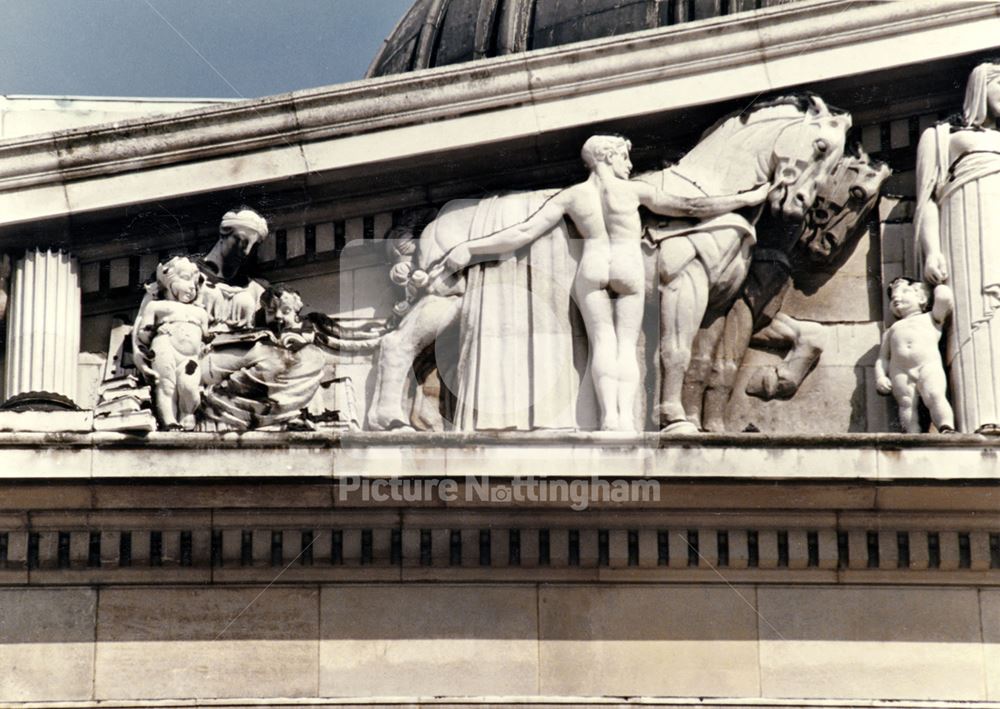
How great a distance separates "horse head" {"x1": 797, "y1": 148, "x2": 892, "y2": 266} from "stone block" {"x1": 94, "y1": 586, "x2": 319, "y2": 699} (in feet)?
15.4

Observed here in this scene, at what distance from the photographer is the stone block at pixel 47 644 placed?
795 inches

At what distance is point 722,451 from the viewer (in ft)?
65.6

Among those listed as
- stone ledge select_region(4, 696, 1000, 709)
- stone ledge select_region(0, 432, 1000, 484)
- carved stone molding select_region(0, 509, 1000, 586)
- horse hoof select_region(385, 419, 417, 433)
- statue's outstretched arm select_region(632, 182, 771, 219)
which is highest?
statue's outstretched arm select_region(632, 182, 771, 219)

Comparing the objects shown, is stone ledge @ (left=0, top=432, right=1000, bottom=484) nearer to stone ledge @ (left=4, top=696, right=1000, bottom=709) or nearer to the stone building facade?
the stone building facade

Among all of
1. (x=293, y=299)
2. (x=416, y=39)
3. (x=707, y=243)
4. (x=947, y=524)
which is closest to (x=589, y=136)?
(x=707, y=243)

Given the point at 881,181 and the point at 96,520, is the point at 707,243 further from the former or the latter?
the point at 96,520

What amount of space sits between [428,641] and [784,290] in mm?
3900

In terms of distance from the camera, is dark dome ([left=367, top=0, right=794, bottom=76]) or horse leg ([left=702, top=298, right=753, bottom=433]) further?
dark dome ([left=367, top=0, right=794, bottom=76])

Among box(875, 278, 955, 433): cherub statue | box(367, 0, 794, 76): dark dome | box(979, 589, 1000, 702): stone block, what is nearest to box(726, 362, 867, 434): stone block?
box(875, 278, 955, 433): cherub statue

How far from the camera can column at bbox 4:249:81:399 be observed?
818 inches

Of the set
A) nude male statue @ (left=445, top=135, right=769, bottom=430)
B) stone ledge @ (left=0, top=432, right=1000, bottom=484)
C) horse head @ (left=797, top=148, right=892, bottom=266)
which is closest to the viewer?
stone ledge @ (left=0, top=432, right=1000, bottom=484)

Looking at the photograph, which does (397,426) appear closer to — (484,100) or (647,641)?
(647,641)

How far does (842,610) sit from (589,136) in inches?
161

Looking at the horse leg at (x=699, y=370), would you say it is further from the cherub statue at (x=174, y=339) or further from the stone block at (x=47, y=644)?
the stone block at (x=47, y=644)
